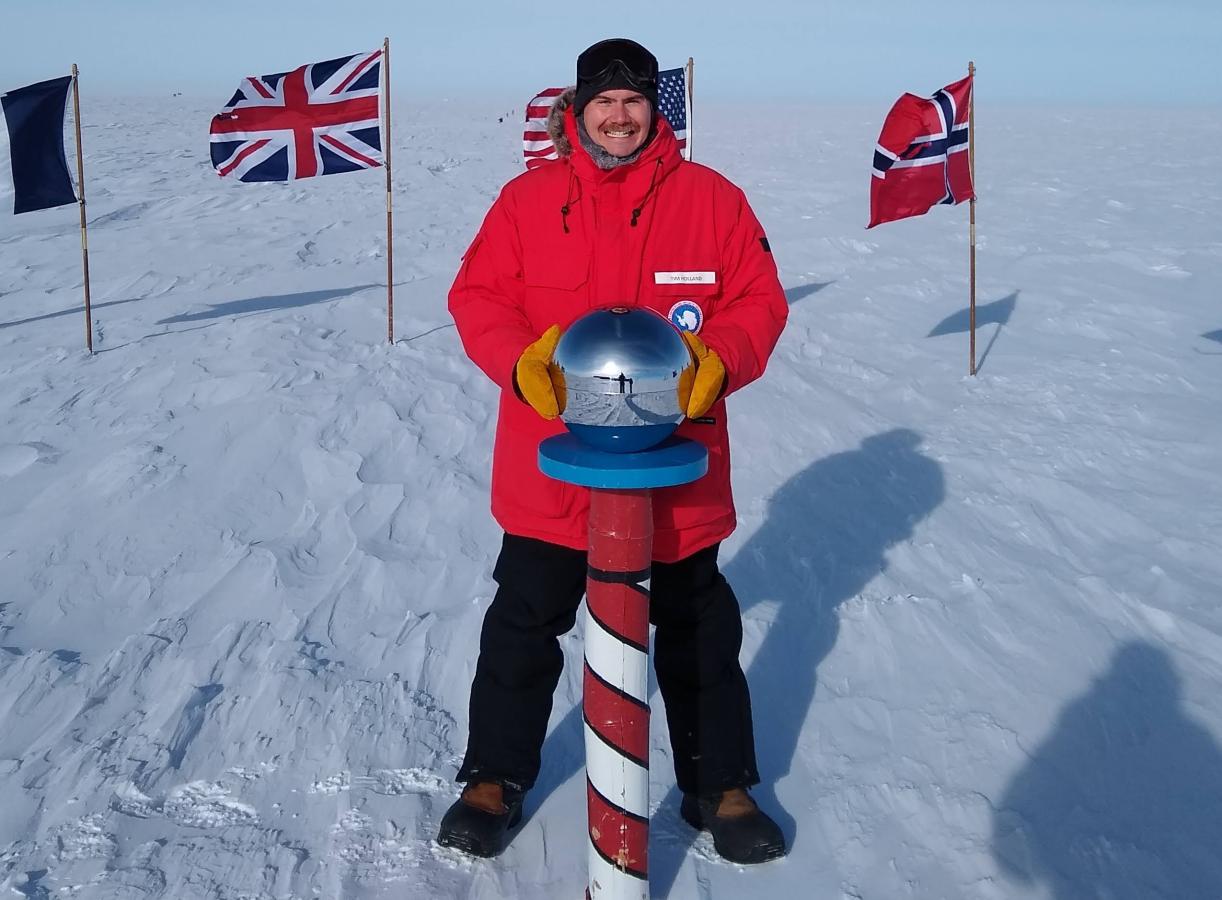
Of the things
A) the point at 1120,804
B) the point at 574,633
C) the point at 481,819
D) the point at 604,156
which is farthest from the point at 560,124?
the point at 1120,804

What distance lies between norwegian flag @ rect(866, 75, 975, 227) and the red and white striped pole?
5009 mm

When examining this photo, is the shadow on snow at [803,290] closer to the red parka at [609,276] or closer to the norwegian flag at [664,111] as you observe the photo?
the norwegian flag at [664,111]

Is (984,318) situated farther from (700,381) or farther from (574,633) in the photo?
(700,381)

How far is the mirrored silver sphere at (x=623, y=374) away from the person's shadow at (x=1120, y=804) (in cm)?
146

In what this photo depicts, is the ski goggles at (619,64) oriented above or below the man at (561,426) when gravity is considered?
above

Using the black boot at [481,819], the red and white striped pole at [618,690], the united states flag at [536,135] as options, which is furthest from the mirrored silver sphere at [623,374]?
the united states flag at [536,135]

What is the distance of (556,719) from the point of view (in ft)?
10.0

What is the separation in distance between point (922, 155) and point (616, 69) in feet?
16.0

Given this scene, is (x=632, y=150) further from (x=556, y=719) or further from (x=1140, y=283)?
(x=1140, y=283)

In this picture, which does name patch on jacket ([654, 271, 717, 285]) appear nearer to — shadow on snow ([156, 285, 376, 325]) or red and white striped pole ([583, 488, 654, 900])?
red and white striped pole ([583, 488, 654, 900])

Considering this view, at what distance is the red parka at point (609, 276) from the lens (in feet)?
7.38

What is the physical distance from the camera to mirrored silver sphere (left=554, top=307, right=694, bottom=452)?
5.86 ft

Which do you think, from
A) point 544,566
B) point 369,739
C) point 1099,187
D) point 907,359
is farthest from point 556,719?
point 1099,187

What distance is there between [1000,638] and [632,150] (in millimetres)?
2261
